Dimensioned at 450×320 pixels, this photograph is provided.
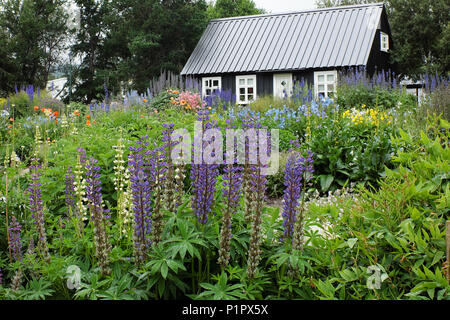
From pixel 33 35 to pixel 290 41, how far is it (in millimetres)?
15774

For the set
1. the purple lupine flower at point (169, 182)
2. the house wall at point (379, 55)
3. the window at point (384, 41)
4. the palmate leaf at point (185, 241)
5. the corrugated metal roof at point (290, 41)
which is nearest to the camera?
the palmate leaf at point (185, 241)

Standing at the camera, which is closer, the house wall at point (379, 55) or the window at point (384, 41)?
the house wall at point (379, 55)

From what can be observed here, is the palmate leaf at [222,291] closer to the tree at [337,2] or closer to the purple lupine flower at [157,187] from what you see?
the purple lupine flower at [157,187]

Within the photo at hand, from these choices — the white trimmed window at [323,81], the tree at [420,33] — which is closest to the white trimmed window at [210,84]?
the white trimmed window at [323,81]

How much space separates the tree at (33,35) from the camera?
1043 inches

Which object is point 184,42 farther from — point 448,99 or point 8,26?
point 448,99

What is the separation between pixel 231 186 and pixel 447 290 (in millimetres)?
1159

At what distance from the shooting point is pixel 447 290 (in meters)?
2.13

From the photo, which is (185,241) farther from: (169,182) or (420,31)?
(420,31)

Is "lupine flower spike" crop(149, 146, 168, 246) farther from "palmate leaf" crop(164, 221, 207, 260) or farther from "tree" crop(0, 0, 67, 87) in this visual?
"tree" crop(0, 0, 67, 87)

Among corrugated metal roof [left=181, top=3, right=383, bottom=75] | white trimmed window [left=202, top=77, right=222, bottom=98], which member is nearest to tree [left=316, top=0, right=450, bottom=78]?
corrugated metal roof [left=181, top=3, right=383, bottom=75]

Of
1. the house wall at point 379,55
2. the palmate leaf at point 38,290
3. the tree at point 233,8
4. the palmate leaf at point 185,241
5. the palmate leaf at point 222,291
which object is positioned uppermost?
the tree at point 233,8

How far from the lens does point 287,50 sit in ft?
68.9

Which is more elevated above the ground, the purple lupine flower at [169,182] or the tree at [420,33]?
the tree at [420,33]
